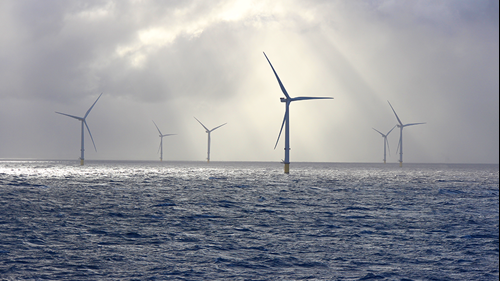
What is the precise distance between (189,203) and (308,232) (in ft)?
85.6

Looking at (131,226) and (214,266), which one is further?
(131,226)

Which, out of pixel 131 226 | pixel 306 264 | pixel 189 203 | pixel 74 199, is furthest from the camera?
pixel 74 199

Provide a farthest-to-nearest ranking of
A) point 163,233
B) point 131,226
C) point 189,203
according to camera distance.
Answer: point 189,203, point 131,226, point 163,233

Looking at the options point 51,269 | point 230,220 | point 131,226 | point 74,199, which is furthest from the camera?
point 74,199

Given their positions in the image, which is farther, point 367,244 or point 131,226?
point 131,226

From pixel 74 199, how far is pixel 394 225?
4392 cm

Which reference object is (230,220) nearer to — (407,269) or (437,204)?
(407,269)

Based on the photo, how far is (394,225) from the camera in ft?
132

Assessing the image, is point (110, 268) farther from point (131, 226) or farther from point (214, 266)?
point (131, 226)

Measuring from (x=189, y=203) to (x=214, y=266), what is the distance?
34.5 metres

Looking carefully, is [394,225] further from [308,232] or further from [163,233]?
[163,233]

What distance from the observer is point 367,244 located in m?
30.8

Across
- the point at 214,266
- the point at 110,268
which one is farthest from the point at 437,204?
the point at 110,268

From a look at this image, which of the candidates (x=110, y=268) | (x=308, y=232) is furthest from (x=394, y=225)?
(x=110, y=268)
